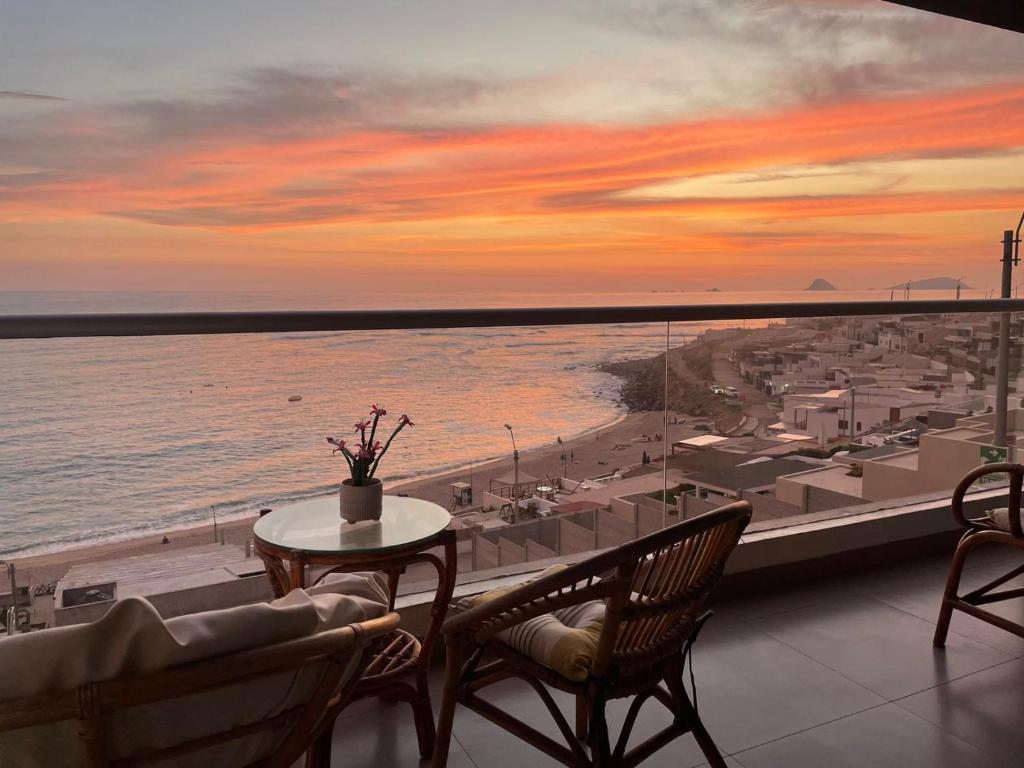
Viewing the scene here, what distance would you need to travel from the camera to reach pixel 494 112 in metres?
10.7

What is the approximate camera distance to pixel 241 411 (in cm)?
259

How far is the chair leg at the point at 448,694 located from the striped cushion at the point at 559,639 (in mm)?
118

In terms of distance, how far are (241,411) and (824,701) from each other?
2100mm

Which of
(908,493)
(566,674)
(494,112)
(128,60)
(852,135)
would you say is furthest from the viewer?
(128,60)

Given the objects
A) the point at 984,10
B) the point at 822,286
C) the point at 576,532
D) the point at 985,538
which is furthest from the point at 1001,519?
the point at 822,286

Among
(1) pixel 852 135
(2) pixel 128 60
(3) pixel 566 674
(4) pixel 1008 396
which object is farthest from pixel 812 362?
(2) pixel 128 60

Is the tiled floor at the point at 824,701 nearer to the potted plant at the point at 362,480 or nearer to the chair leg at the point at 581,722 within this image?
the chair leg at the point at 581,722

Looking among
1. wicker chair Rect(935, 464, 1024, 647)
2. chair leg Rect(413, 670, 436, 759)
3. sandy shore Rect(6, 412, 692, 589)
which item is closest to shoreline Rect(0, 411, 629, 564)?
sandy shore Rect(6, 412, 692, 589)

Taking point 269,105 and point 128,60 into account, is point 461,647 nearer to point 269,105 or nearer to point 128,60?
point 269,105

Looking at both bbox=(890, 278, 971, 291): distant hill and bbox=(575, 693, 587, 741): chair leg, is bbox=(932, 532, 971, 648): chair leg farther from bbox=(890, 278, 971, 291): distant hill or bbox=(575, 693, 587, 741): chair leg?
bbox=(890, 278, 971, 291): distant hill

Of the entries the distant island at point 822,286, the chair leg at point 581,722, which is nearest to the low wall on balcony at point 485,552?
the chair leg at point 581,722

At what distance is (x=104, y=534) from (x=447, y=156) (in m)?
9.77

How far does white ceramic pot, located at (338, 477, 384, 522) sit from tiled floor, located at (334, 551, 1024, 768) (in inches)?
26.7

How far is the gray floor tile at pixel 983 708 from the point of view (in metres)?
2.39
